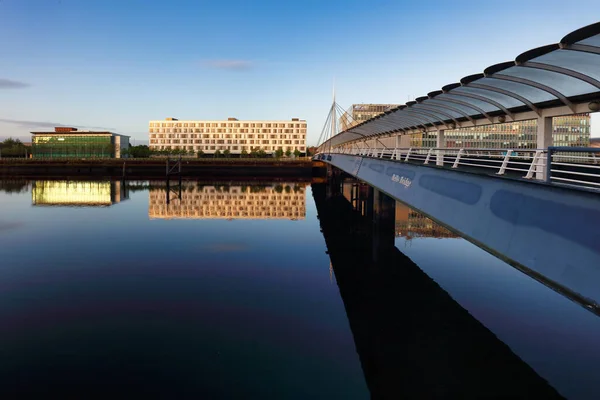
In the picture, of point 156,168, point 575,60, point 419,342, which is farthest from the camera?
point 156,168

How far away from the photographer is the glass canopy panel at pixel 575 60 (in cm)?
867

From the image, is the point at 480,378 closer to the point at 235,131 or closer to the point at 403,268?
the point at 403,268

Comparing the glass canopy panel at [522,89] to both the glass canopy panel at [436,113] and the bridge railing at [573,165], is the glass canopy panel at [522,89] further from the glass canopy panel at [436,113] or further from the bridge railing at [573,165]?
the glass canopy panel at [436,113]

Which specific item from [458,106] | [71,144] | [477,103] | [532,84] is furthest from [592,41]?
[71,144]

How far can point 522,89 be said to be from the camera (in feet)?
40.4

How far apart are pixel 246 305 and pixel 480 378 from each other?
8.00 metres

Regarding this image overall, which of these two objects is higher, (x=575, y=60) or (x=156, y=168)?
(x=575, y=60)

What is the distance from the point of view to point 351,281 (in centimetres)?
1898

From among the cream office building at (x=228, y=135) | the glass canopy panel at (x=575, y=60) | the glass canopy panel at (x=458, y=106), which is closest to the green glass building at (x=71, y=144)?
the cream office building at (x=228, y=135)

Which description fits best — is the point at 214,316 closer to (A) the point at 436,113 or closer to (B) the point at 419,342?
(B) the point at 419,342

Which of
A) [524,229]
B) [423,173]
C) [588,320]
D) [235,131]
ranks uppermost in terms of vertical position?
[235,131]

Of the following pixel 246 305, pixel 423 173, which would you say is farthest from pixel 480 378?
pixel 246 305

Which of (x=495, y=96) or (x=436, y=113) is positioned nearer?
(x=495, y=96)

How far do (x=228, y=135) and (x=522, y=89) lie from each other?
165320 millimetres
